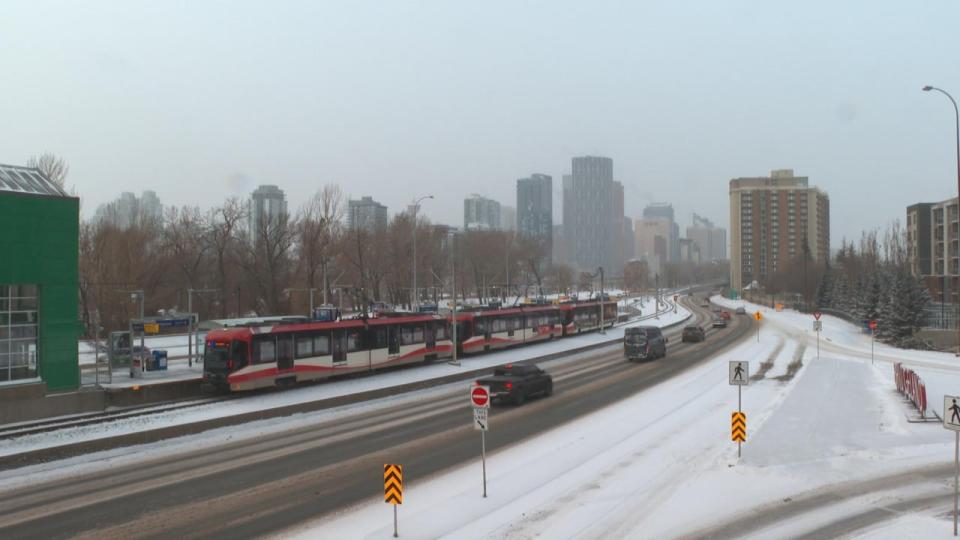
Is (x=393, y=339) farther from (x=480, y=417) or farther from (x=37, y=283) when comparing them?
(x=480, y=417)

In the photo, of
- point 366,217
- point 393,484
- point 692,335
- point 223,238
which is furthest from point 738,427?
point 366,217

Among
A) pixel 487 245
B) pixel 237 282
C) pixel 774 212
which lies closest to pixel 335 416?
pixel 237 282

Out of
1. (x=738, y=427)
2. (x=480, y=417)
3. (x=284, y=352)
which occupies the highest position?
(x=480, y=417)

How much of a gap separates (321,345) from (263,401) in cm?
467

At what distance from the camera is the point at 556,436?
64.0 feet

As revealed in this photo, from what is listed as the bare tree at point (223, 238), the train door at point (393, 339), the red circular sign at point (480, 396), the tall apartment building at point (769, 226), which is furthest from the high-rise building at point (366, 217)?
the tall apartment building at point (769, 226)

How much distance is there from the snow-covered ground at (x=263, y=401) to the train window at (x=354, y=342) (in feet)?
5.04

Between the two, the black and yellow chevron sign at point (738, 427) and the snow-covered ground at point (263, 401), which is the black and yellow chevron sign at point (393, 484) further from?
the snow-covered ground at point (263, 401)

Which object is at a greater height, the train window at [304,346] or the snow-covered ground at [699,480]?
the train window at [304,346]

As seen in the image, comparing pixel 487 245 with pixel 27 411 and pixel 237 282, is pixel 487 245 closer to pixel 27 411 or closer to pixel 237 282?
pixel 237 282

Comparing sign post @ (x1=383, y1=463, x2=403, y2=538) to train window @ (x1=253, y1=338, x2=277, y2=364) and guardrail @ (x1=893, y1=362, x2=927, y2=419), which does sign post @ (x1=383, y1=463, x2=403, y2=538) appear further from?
guardrail @ (x1=893, y1=362, x2=927, y2=419)

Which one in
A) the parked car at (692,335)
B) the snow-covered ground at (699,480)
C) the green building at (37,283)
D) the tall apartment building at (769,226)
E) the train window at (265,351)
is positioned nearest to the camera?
the snow-covered ground at (699,480)

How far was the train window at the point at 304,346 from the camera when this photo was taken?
2897cm

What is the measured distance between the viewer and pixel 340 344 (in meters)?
31.1
